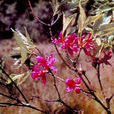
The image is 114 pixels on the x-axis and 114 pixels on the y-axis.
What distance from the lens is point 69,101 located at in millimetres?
967

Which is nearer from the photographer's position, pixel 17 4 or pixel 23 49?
pixel 23 49

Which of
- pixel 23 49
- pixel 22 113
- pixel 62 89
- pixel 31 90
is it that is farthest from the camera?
pixel 31 90

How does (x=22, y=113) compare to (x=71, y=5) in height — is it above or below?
below

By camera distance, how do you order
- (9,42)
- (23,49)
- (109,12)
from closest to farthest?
(23,49) < (109,12) < (9,42)

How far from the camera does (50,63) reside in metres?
0.37

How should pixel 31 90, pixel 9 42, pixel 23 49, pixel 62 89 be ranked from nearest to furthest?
pixel 23 49
pixel 62 89
pixel 31 90
pixel 9 42

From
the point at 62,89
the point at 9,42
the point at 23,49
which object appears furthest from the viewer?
the point at 9,42

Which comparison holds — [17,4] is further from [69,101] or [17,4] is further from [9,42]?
[69,101]

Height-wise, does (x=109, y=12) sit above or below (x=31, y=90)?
above

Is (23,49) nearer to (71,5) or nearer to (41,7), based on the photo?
(71,5)

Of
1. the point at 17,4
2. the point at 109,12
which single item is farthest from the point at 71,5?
the point at 17,4

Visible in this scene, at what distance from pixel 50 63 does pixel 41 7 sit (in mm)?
1828

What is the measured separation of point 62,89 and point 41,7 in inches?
50.6

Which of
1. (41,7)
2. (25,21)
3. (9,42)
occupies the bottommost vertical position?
(9,42)
